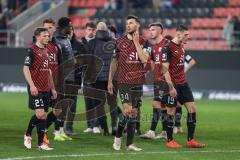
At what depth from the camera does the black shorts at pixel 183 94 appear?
13305 mm

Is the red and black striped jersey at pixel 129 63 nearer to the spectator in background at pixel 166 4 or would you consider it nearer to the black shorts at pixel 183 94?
the black shorts at pixel 183 94

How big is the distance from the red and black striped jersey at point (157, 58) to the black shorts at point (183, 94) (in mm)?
682

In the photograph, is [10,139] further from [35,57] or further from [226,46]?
[226,46]

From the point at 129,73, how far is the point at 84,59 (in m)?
3.02

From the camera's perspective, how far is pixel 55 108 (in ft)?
45.8

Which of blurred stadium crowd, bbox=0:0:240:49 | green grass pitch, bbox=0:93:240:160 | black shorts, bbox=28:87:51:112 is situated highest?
blurred stadium crowd, bbox=0:0:240:49

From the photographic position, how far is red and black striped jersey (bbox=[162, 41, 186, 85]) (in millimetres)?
13172

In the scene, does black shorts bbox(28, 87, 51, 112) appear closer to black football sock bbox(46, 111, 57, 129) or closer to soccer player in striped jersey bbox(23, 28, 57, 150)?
soccer player in striped jersey bbox(23, 28, 57, 150)

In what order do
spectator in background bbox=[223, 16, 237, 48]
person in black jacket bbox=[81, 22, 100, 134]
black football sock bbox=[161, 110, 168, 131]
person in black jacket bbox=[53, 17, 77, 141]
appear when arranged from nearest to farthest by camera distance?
black football sock bbox=[161, 110, 168, 131], person in black jacket bbox=[53, 17, 77, 141], person in black jacket bbox=[81, 22, 100, 134], spectator in background bbox=[223, 16, 237, 48]

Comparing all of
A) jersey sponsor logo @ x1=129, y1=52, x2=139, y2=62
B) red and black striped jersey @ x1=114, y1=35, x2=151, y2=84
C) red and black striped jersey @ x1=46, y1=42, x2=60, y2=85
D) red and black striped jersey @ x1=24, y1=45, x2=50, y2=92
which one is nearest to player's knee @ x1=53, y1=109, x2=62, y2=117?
red and black striped jersey @ x1=46, y1=42, x2=60, y2=85

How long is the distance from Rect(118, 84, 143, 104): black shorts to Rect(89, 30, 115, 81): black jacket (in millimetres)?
2632

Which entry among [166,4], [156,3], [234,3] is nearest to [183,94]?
[234,3]

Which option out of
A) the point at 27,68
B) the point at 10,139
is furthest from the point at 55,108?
the point at 27,68

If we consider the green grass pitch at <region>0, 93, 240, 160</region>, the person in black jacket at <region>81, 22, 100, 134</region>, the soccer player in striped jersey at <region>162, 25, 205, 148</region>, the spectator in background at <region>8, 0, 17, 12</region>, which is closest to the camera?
the green grass pitch at <region>0, 93, 240, 160</region>
